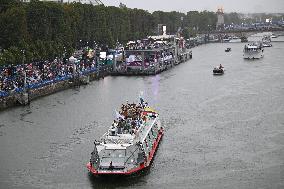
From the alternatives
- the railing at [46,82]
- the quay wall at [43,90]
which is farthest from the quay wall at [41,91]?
the railing at [46,82]

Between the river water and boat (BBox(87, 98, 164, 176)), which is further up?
boat (BBox(87, 98, 164, 176))

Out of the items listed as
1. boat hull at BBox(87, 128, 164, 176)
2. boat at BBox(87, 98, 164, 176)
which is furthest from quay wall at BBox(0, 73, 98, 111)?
boat hull at BBox(87, 128, 164, 176)

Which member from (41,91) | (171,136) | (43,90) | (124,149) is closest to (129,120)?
(124,149)

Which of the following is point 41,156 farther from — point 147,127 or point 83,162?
point 147,127

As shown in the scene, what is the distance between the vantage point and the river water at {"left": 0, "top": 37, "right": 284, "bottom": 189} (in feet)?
75.1

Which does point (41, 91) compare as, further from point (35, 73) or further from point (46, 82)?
point (35, 73)

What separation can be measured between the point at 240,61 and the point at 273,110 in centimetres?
3990

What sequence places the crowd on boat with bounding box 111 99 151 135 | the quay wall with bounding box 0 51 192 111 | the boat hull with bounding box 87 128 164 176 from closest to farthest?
the boat hull with bounding box 87 128 164 176 → the crowd on boat with bounding box 111 99 151 135 → the quay wall with bounding box 0 51 192 111

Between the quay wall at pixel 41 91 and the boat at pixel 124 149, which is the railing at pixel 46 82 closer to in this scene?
the quay wall at pixel 41 91

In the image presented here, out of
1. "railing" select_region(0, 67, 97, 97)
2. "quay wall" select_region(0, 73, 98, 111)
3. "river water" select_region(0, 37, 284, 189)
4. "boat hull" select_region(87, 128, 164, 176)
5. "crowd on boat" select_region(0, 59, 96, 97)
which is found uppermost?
"crowd on boat" select_region(0, 59, 96, 97)

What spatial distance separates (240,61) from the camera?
75500mm

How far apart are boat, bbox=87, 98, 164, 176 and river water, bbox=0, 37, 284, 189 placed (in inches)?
17.8

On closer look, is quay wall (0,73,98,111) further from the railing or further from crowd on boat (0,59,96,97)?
crowd on boat (0,59,96,97)

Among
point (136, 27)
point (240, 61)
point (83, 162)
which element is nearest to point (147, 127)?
point (83, 162)
